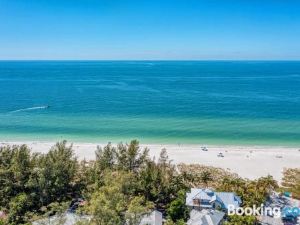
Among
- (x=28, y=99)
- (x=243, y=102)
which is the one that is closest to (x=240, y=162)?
(x=243, y=102)

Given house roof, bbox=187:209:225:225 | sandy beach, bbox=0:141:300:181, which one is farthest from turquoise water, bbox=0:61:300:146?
house roof, bbox=187:209:225:225

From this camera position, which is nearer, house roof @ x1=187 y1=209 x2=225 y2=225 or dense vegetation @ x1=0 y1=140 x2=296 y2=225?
house roof @ x1=187 y1=209 x2=225 y2=225

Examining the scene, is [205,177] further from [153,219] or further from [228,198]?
[153,219]

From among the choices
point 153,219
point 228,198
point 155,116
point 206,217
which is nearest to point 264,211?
point 228,198

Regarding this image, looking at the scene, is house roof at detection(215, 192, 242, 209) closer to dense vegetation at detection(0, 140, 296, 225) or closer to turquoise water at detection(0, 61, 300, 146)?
dense vegetation at detection(0, 140, 296, 225)

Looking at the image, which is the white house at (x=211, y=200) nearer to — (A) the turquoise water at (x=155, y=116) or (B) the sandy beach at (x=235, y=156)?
(B) the sandy beach at (x=235, y=156)
